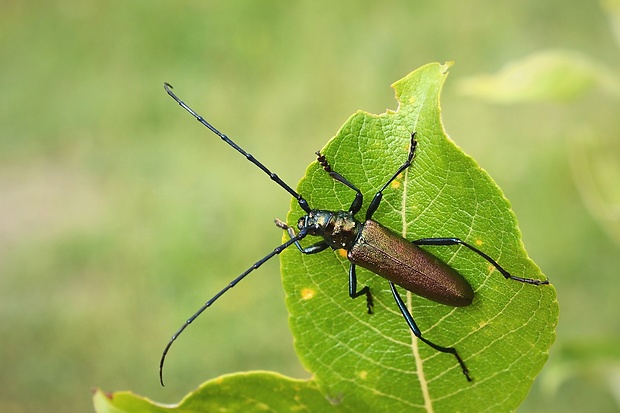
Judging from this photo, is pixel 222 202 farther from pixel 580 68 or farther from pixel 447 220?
pixel 447 220

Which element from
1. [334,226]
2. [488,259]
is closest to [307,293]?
[488,259]

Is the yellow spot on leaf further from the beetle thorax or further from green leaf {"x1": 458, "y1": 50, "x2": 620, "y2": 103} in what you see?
green leaf {"x1": 458, "y1": 50, "x2": 620, "y2": 103}

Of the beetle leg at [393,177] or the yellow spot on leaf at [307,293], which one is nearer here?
the beetle leg at [393,177]

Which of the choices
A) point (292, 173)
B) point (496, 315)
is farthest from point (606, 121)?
point (496, 315)

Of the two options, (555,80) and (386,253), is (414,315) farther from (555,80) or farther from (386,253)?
(555,80)

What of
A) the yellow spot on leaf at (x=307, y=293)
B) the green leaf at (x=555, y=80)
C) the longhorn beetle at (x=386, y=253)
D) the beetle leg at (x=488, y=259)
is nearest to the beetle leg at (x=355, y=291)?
the longhorn beetle at (x=386, y=253)

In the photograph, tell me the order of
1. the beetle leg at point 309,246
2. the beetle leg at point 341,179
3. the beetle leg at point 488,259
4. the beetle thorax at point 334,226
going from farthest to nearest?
the beetle thorax at point 334,226
the beetle leg at point 309,246
the beetle leg at point 341,179
the beetle leg at point 488,259

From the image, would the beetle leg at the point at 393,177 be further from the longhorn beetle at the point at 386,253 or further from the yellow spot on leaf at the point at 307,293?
the yellow spot on leaf at the point at 307,293
